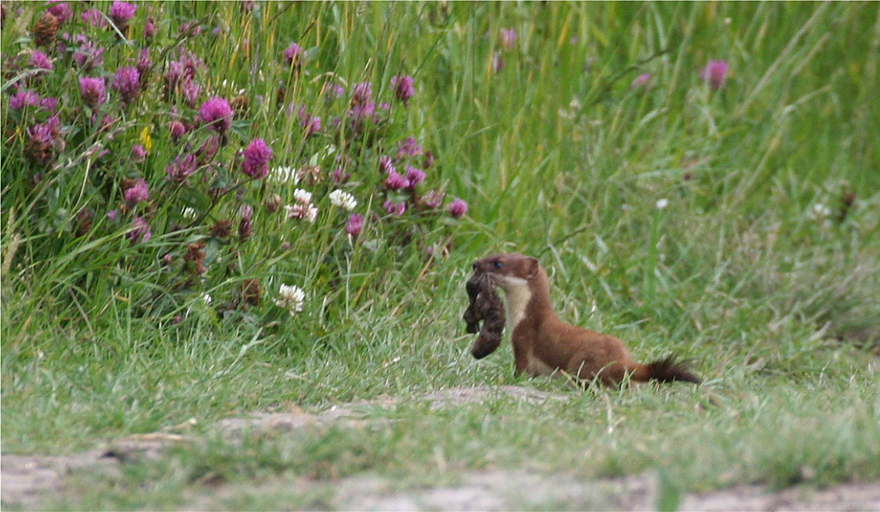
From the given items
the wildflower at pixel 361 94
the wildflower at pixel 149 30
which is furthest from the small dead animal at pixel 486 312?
the wildflower at pixel 149 30

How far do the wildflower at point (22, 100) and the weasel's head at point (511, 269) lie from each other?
1.66 meters

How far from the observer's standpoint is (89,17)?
429 centimetres

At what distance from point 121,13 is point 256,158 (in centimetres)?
74

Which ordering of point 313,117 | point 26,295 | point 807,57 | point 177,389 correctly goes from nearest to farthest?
1. point 177,389
2. point 26,295
3. point 313,117
4. point 807,57

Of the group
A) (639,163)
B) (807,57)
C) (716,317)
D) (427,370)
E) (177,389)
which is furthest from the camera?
(807,57)

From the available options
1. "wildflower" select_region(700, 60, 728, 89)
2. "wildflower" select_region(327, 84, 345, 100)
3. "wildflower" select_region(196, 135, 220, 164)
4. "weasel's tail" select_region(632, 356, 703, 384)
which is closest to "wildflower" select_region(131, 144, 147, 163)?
"wildflower" select_region(196, 135, 220, 164)

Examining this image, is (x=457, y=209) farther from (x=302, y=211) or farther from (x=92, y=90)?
(x=92, y=90)

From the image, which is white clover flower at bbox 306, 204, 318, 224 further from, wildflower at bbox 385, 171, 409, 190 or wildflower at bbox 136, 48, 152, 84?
wildflower at bbox 136, 48, 152, 84

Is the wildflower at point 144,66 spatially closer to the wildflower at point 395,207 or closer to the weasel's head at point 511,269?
the wildflower at point 395,207

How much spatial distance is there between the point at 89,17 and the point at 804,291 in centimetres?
378

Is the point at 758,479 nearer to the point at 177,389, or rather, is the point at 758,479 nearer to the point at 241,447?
the point at 241,447

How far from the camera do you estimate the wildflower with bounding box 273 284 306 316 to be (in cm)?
439

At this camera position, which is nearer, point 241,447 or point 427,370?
point 241,447

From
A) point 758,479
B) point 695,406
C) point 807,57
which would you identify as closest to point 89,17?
point 695,406
